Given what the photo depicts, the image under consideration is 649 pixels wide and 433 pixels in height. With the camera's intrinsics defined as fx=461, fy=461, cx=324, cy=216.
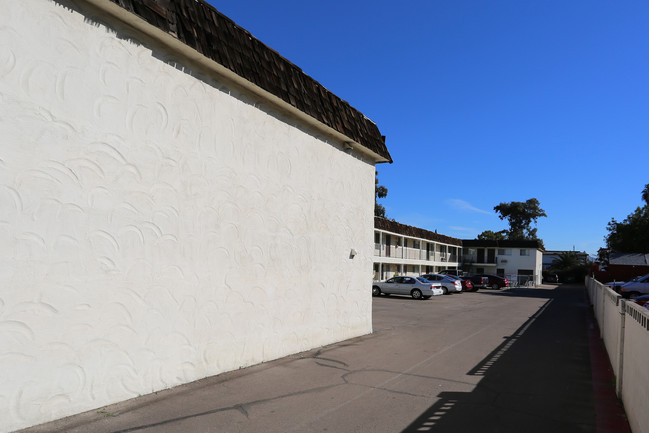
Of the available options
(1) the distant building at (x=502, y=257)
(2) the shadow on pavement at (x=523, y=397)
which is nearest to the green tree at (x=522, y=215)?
(1) the distant building at (x=502, y=257)

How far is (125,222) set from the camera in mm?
6105

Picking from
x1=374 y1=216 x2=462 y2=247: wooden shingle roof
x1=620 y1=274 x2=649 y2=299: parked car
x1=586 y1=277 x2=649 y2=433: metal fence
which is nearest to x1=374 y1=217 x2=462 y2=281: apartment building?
x1=374 y1=216 x2=462 y2=247: wooden shingle roof

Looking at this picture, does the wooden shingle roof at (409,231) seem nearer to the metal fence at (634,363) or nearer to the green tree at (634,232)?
the green tree at (634,232)

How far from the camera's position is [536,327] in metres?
16.0

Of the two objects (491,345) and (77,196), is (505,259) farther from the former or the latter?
(77,196)

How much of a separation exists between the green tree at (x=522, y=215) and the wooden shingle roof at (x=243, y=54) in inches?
4165

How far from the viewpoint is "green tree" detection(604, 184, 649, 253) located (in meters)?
56.6

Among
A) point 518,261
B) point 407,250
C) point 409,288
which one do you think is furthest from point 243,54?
point 518,261

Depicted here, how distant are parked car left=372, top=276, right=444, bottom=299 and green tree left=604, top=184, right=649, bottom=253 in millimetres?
40538

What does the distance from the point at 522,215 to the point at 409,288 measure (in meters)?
88.8

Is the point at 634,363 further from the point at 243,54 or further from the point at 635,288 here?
the point at 635,288

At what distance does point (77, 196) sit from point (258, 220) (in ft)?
11.5

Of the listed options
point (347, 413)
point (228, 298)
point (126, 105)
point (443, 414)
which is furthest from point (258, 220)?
point (443, 414)

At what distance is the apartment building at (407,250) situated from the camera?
3981 centimetres
